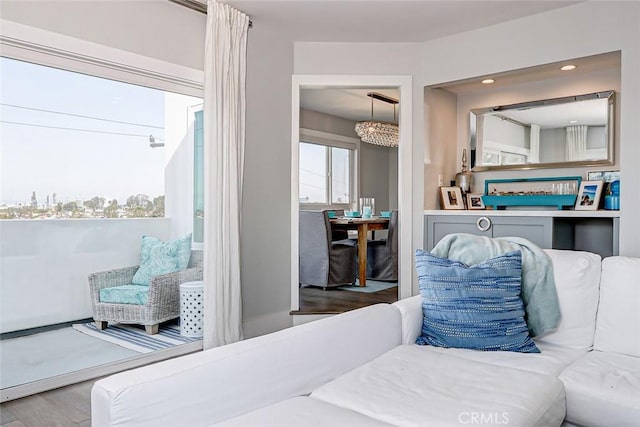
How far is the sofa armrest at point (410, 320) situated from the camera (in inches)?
85.4

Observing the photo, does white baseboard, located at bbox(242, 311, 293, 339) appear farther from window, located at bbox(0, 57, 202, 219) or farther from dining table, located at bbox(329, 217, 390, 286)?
dining table, located at bbox(329, 217, 390, 286)

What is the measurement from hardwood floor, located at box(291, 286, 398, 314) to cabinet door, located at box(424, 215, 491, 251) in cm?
88

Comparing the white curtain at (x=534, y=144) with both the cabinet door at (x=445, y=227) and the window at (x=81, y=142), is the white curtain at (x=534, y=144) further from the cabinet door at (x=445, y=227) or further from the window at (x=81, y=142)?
the window at (x=81, y=142)

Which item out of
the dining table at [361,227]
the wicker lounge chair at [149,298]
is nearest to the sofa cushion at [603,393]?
the wicker lounge chair at [149,298]

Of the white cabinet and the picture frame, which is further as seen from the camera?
the picture frame

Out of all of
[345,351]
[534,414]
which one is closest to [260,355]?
[345,351]

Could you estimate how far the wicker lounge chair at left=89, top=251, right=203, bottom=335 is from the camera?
118 inches

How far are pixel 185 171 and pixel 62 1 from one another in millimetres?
1274

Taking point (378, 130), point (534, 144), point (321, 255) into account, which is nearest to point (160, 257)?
point (321, 255)

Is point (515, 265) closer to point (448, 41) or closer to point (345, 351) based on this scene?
point (345, 351)

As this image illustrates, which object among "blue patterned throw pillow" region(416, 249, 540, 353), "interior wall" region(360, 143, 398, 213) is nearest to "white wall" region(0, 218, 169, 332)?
"blue patterned throw pillow" region(416, 249, 540, 353)

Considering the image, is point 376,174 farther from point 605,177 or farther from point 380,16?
point 380,16

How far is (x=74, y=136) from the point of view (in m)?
2.86

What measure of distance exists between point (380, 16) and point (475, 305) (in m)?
2.37
